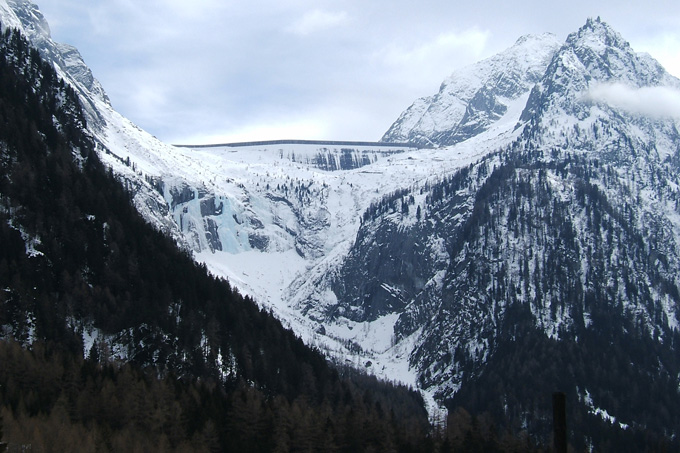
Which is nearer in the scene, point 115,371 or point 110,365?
point 110,365

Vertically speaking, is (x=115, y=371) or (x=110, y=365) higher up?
(x=110, y=365)

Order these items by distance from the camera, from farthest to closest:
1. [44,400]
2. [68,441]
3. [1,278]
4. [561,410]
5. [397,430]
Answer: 1. [1,278]
2. [397,430]
3. [44,400]
4. [68,441]
5. [561,410]

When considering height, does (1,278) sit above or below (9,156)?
below

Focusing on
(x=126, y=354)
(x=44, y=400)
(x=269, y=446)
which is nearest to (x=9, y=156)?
(x=126, y=354)

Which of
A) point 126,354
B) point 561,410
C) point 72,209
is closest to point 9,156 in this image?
point 72,209

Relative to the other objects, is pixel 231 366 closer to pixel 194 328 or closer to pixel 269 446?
pixel 194 328

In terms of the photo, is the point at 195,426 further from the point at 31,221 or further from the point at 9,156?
the point at 9,156

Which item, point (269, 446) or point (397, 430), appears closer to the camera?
point (269, 446)

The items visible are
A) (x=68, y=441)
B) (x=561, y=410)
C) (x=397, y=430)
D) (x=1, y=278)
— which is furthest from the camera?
(x=1, y=278)

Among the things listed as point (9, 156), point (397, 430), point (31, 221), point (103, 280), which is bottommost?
point (397, 430)
